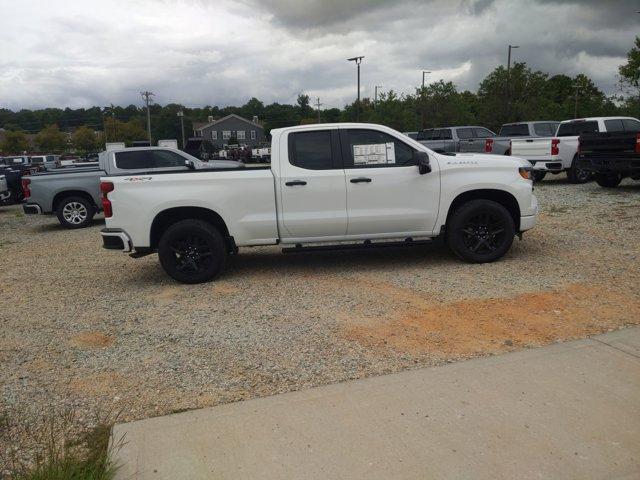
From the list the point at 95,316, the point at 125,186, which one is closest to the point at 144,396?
the point at 95,316

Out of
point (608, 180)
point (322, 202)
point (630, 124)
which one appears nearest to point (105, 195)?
point (322, 202)

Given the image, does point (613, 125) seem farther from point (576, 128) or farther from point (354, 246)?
point (354, 246)

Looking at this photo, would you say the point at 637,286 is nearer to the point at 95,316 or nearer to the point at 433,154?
the point at 433,154

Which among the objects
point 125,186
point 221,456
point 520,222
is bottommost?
point 221,456

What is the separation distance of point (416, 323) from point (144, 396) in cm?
242

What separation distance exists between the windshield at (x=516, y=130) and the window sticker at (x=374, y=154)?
12861 millimetres

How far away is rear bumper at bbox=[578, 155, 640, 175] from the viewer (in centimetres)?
1245

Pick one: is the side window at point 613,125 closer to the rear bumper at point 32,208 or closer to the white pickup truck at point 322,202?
the white pickup truck at point 322,202

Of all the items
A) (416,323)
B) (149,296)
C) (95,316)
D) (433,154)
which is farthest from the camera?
(433,154)

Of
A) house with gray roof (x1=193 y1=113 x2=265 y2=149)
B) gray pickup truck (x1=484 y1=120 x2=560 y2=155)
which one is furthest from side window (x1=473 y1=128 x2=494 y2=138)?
house with gray roof (x1=193 y1=113 x2=265 y2=149)

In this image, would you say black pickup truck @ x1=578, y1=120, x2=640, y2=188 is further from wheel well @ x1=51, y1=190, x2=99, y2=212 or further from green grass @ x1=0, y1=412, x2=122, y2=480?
green grass @ x1=0, y1=412, x2=122, y2=480

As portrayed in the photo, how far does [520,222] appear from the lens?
275 inches

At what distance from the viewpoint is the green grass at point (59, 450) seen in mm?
2742

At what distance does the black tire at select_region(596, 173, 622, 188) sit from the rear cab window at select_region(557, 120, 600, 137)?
1.36m
